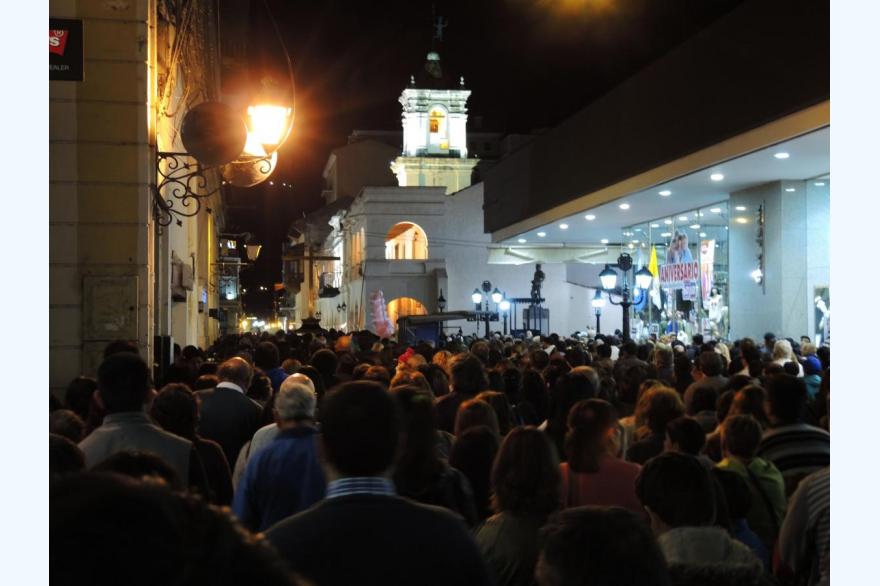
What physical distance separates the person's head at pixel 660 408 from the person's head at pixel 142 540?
5.73 m

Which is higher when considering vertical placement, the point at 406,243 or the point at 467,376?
the point at 406,243

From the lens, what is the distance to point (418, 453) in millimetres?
5488

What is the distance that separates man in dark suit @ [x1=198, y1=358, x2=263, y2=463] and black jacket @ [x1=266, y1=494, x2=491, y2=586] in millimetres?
5482

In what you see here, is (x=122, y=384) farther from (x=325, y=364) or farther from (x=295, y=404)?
(x=325, y=364)

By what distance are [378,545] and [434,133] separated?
74.5 metres

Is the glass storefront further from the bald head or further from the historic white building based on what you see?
the historic white building

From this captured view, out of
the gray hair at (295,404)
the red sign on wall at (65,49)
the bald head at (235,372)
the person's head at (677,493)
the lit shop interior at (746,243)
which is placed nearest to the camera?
the person's head at (677,493)

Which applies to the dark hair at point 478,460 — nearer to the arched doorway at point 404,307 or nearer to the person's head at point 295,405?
the person's head at point 295,405

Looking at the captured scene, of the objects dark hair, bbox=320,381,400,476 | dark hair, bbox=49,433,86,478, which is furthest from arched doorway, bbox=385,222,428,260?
dark hair, bbox=320,381,400,476

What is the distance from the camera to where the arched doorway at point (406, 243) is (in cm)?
6769

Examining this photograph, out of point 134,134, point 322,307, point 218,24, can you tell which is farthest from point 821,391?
point 322,307

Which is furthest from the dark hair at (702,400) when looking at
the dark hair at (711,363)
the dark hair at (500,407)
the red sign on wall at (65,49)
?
the red sign on wall at (65,49)

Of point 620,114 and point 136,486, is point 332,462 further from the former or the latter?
point 620,114

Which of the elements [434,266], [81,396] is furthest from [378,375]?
[434,266]
